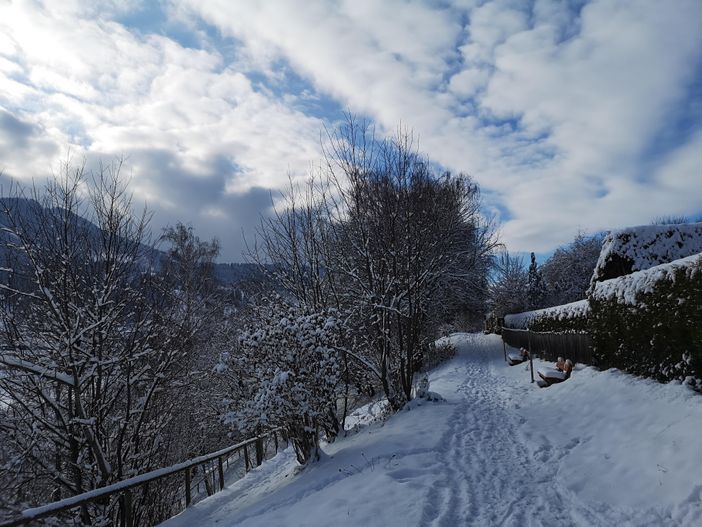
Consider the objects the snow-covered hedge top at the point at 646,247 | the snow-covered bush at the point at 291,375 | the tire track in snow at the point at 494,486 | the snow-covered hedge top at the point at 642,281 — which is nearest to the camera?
the tire track in snow at the point at 494,486

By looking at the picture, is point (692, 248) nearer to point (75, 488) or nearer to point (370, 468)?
point (370, 468)

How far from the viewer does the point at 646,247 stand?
10258 mm

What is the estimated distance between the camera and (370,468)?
221 inches

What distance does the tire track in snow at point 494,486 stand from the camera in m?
3.95

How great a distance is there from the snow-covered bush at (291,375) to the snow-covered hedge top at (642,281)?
214 inches

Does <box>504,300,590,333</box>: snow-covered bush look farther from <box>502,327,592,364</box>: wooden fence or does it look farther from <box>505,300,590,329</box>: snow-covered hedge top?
<box>502,327,592,364</box>: wooden fence

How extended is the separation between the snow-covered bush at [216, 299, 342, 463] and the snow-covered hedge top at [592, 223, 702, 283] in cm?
806

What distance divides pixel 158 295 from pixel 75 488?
3.76 metres

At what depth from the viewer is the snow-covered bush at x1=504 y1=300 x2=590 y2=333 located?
11727 mm

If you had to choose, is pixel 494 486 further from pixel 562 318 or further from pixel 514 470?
pixel 562 318

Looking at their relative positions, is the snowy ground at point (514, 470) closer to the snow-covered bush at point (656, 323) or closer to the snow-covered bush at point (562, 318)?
the snow-covered bush at point (656, 323)

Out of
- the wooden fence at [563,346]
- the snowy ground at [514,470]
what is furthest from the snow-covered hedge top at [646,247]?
the snowy ground at [514,470]

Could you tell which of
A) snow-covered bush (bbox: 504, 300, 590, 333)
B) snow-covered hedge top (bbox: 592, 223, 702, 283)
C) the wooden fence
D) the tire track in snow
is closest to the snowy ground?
the tire track in snow

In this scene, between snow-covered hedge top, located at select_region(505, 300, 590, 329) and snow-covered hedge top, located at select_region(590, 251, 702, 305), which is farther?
snow-covered hedge top, located at select_region(505, 300, 590, 329)
